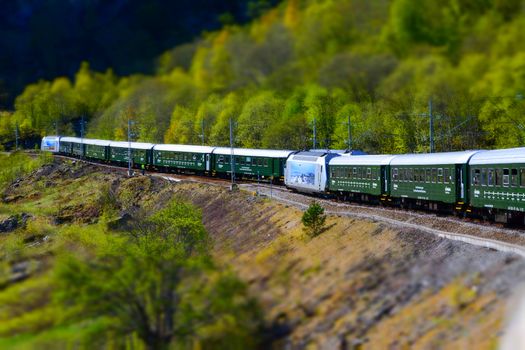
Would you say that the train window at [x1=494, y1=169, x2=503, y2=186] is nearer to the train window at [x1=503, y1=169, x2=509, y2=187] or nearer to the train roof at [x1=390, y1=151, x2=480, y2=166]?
the train window at [x1=503, y1=169, x2=509, y2=187]

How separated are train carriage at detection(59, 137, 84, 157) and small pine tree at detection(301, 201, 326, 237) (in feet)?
272

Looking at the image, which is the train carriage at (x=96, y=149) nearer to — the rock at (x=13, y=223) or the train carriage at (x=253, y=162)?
the train carriage at (x=253, y=162)

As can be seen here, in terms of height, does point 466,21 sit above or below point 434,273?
above

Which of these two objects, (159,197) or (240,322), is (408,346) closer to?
(240,322)

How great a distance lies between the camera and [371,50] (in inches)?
1315

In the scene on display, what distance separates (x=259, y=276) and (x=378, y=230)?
2019cm

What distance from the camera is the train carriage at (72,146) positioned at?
121556 millimetres

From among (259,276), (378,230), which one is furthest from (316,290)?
(378,230)

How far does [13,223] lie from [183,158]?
87.8 feet

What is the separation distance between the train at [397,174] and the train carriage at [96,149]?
2360 centimetres

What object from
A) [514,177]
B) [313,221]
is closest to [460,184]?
[514,177]

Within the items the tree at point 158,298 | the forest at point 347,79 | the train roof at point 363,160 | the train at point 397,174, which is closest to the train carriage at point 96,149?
the forest at point 347,79

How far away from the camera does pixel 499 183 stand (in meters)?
33.7

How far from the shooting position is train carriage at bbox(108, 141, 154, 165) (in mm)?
97125
